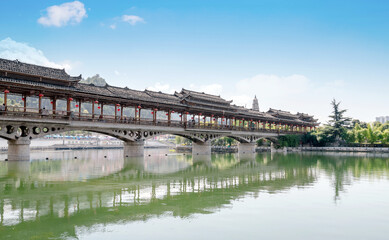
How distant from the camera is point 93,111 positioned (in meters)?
31.5

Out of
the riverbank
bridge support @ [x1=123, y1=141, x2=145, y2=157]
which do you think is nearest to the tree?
the riverbank

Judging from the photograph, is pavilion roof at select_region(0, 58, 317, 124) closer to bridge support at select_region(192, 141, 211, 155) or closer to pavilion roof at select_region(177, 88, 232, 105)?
pavilion roof at select_region(177, 88, 232, 105)

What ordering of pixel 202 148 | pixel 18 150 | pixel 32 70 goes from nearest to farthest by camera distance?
pixel 32 70 → pixel 18 150 → pixel 202 148

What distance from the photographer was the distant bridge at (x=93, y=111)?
82.4 feet

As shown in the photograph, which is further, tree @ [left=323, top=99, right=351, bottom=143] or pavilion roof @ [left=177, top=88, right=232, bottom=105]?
tree @ [left=323, top=99, right=351, bottom=143]

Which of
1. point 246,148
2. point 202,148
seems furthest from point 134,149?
point 246,148

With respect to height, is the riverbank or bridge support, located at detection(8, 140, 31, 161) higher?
bridge support, located at detection(8, 140, 31, 161)

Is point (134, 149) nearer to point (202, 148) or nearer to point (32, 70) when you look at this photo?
point (202, 148)

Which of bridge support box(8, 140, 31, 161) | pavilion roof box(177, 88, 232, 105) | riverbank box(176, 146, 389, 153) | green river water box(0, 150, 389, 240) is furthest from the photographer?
riverbank box(176, 146, 389, 153)

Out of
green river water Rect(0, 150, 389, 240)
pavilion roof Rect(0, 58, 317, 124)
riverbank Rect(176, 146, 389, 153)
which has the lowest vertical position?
green river water Rect(0, 150, 389, 240)

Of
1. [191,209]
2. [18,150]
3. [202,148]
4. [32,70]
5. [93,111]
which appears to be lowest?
[191,209]

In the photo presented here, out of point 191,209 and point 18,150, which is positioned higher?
point 18,150

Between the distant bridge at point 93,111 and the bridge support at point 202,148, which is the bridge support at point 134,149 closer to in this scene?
the distant bridge at point 93,111

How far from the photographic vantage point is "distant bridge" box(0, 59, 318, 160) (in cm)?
2511
